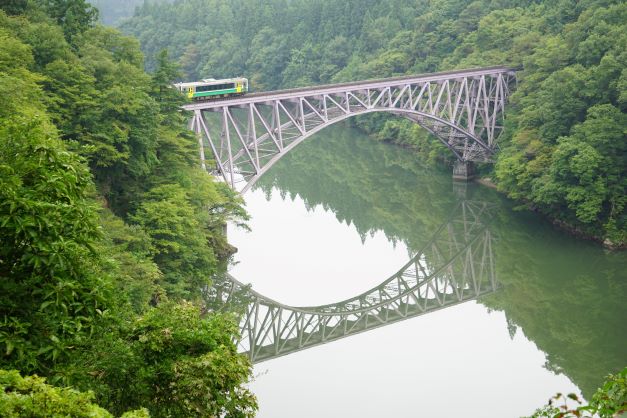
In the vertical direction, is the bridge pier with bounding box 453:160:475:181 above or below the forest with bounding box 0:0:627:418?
below

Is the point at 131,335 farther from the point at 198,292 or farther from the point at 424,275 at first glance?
the point at 424,275

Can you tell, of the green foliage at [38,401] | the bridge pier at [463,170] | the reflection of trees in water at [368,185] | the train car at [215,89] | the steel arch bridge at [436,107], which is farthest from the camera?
the bridge pier at [463,170]

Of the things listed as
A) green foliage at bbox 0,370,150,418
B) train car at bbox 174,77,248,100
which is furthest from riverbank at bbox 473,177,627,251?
green foliage at bbox 0,370,150,418

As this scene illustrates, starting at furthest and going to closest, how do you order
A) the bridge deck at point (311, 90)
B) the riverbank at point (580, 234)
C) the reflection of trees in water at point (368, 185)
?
1. the reflection of trees in water at point (368, 185)
2. the riverbank at point (580, 234)
3. the bridge deck at point (311, 90)

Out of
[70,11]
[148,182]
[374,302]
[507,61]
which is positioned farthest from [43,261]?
[507,61]

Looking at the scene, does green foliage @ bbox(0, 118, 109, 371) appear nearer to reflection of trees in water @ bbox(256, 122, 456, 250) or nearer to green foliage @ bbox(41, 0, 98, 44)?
green foliage @ bbox(41, 0, 98, 44)

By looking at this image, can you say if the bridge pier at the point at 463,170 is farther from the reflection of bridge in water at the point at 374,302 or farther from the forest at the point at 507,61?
the reflection of bridge in water at the point at 374,302

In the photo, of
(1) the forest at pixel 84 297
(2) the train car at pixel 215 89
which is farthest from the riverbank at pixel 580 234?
(1) the forest at pixel 84 297
